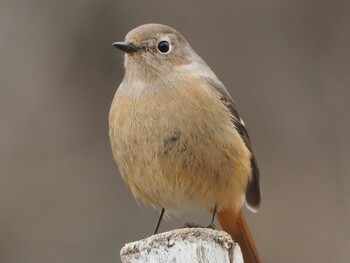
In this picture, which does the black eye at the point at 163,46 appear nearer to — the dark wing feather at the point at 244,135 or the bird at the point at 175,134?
the bird at the point at 175,134

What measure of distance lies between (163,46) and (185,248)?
1956 mm

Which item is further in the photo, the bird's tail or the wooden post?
the bird's tail

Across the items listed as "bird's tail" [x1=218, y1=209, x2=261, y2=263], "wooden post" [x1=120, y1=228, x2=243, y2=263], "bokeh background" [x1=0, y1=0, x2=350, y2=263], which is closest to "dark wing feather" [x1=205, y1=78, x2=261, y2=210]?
"bird's tail" [x1=218, y1=209, x2=261, y2=263]

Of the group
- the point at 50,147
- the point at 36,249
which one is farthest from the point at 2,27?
the point at 36,249

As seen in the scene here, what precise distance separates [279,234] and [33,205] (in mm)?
2036

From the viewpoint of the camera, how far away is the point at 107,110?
938 cm

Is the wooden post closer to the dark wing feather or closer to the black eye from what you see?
the dark wing feather

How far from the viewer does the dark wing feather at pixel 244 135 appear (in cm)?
620

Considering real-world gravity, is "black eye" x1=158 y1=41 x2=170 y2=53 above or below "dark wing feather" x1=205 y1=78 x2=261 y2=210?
above

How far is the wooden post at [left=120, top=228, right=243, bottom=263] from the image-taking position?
4.55m

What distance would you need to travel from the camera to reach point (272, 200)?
902 cm

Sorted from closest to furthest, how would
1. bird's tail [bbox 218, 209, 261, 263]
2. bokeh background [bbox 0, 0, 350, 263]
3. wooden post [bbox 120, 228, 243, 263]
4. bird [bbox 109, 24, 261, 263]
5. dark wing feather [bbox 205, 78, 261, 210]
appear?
wooden post [bbox 120, 228, 243, 263] → bird [bbox 109, 24, 261, 263] → dark wing feather [bbox 205, 78, 261, 210] → bird's tail [bbox 218, 209, 261, 263] → bokeh background [bbox 0, 0, 350, 263]

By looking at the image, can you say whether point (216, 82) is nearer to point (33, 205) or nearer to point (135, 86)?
point (135, 86)

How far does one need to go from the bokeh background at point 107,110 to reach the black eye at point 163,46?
2321 mm
